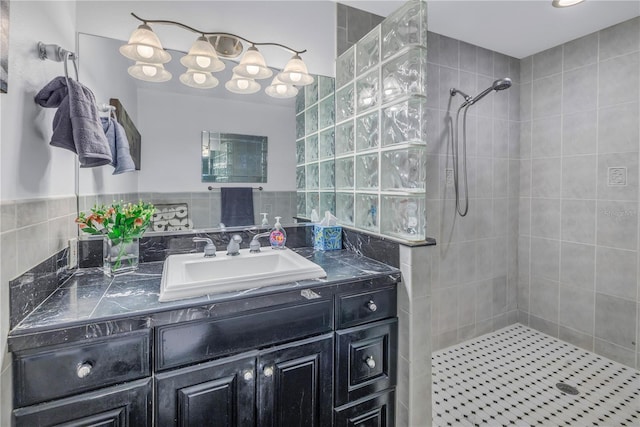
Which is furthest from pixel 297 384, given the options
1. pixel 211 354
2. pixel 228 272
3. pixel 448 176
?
pixel 448 176

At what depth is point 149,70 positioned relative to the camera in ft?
4.82

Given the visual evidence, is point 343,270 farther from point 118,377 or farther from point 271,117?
point 271,117

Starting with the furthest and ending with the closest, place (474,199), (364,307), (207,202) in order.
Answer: (474,199)
(207,202)
(364,307)

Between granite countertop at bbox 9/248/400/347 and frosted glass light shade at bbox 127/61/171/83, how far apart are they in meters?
0.92

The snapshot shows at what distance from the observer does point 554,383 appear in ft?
6.29

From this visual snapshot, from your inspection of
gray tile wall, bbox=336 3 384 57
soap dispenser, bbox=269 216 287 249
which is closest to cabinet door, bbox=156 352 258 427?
soap dispenser, bbox=269 216 287 249

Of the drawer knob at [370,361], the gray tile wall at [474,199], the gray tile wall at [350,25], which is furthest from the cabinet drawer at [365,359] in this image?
the gray tile wall at [350,25]

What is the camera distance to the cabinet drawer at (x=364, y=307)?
126 centimetres

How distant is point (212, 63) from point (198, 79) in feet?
0.38

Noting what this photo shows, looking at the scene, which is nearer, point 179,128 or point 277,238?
point 179,128

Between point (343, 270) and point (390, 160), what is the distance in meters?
0.60

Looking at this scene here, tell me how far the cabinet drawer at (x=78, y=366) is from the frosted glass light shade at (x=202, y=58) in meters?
1.25

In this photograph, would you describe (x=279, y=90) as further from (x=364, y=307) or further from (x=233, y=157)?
(x=364, y=307)

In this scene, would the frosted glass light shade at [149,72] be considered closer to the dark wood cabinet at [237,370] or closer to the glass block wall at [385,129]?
the glass block wall at [385,129]
